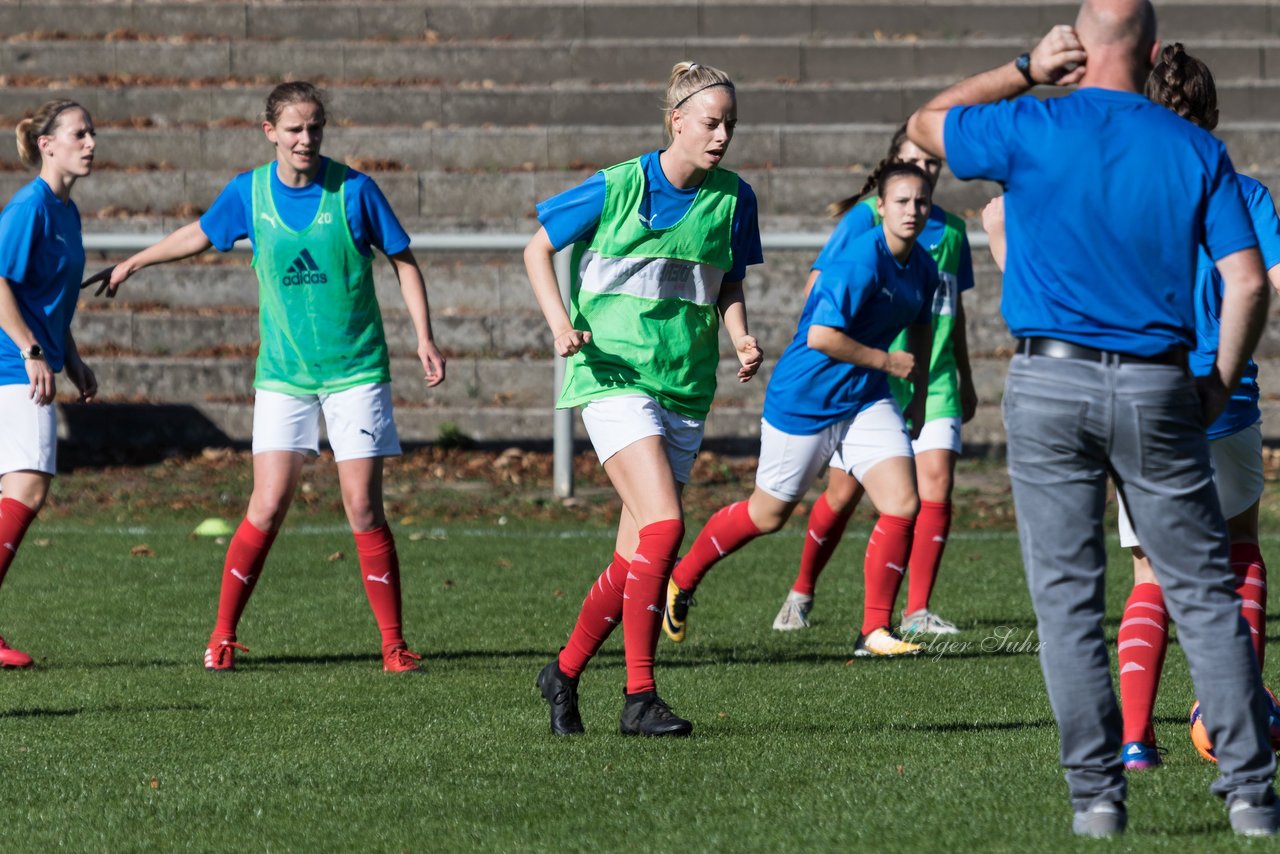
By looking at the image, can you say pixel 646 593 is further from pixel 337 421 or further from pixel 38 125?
pixel 38 125

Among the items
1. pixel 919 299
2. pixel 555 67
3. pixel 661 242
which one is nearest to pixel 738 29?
pixel 555 67

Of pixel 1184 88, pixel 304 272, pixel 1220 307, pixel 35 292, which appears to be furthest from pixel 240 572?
pixel 1184 88

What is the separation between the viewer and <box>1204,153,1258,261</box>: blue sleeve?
387 centimetres

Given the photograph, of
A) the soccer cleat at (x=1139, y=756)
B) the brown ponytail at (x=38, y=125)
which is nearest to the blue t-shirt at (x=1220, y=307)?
the soccer cleat at (x=1139, y=756)

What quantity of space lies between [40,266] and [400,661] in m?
2.16

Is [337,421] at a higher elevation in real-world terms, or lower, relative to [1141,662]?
higher

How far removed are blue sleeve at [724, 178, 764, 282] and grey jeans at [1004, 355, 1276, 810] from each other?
2.24 meters

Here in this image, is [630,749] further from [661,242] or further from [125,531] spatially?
[125,531]

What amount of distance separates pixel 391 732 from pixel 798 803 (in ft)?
5.76

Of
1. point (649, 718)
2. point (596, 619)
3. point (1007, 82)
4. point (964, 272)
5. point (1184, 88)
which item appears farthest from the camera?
point (964, 272)

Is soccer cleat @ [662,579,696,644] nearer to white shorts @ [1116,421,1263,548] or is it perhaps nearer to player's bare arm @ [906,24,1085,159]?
white shorts @ [1116,421,1263,548]

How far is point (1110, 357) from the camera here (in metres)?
3.89

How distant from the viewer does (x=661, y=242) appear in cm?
596

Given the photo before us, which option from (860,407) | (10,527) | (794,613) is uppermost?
(860,407)
